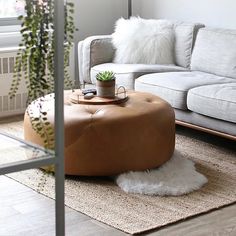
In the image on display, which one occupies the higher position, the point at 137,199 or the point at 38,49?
the point at 38,49

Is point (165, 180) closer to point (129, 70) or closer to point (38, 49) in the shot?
point (129, 70)

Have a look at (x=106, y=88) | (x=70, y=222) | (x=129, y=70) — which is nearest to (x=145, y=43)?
(x=129, y=70)

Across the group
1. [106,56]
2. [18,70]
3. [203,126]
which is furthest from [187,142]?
[18,70]

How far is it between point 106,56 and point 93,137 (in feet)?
6.14

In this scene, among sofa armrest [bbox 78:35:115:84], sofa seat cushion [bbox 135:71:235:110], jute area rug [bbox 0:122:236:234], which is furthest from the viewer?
sofa armrest [bbox 78:35:115:84]

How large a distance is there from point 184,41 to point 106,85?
1504mm

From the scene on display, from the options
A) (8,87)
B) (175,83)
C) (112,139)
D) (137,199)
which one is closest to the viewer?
(137,199)

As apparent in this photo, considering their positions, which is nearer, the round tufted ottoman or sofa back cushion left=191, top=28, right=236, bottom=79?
the round tufted ottoman

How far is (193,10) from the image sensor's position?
546cm

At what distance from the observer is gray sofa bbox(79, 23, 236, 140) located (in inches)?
157

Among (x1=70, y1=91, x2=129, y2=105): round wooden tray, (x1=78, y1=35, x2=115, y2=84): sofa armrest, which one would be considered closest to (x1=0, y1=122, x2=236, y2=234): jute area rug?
(x1=70, y1=91, x2=129, y2=105): round wooden tray

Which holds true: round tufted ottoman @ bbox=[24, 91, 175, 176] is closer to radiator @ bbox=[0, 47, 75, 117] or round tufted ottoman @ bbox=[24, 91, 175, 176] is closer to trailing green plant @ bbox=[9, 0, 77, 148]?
trailing green plant @ bbox=[9, 0, 77, 148]

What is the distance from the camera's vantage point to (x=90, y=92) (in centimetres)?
393

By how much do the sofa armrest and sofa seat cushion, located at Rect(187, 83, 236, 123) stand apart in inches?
48.2
